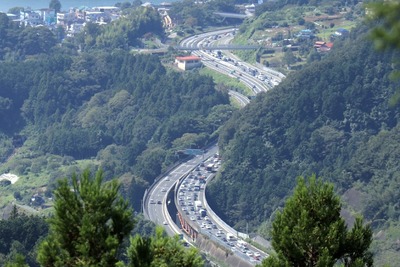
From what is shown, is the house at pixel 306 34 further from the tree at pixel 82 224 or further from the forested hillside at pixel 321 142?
the tree at pixel 82 224

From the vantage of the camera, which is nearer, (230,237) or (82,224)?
(82,224)

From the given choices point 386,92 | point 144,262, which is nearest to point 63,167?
point 386,92

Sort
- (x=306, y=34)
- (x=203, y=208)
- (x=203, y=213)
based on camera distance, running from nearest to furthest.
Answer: (x=203, y=213)
(x=203, y=208)
(x=306, y=34)

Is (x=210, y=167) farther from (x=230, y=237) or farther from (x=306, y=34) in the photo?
(x=306, y=34)

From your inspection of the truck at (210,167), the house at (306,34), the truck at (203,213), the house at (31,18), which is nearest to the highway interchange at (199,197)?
the truck at (203,213)

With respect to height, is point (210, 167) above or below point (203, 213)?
below

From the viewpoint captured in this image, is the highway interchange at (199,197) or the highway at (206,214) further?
the highway interchange at (199,197)

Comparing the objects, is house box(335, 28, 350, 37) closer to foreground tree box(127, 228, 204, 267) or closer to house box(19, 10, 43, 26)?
house box(19, 10, 43, 26)

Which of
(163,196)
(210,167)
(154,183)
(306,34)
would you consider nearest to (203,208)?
(163,196)
